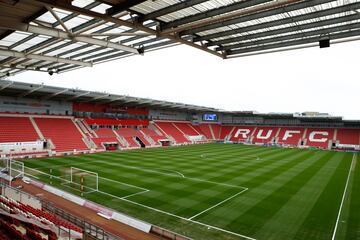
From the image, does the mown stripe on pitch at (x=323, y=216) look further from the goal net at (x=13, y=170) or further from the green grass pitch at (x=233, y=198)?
the goal net at (x=13, y=170)

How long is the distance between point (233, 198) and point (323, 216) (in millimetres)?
5346

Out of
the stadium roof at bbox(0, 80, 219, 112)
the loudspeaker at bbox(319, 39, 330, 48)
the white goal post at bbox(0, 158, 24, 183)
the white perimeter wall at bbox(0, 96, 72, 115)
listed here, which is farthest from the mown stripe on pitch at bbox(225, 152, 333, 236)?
the white perimeter wall at bbox(0, 96, 72, 115)

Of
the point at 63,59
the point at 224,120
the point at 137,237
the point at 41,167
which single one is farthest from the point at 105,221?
the point at 224,120

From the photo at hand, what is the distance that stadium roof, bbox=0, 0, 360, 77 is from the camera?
691 centimetres

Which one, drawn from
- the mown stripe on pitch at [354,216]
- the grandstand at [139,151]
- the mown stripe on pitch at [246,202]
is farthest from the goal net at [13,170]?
the mown stripe on pitch at [354,216]

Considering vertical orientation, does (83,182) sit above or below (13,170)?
below

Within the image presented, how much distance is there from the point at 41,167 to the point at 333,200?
26503 millimetres

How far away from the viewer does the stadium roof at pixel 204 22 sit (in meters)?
6.91

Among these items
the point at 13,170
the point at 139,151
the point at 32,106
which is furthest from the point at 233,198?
the point at 32,106

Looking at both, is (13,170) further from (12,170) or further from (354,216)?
(354,216)

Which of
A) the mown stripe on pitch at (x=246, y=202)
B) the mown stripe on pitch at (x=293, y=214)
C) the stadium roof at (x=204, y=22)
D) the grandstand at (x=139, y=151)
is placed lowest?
the mown stripe on pitch at (x=293, y=214)

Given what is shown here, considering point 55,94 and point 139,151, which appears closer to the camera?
point 55,94

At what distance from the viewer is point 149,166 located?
28438 mm

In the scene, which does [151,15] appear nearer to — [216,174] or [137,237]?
[137,237]
